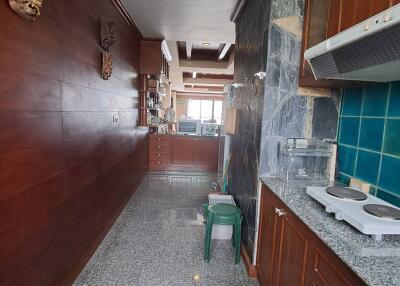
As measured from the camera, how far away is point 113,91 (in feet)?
8.70

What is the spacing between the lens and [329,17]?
1.35 metres

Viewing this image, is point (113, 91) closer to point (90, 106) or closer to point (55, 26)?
point (90, 106)

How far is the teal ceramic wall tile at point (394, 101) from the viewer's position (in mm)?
1296

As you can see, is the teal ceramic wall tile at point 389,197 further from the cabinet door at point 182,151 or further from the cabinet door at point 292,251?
the cabinet door at point 182,151

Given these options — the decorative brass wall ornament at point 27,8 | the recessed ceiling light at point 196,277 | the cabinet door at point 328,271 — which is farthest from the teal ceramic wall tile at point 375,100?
the decorative brass wall ornament at point 27,8

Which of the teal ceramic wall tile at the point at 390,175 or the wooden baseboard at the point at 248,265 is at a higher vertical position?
the teal ceramic wall tile at the point at 390,175

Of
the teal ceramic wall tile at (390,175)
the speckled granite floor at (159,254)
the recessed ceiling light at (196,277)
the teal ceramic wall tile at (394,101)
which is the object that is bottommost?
the recessed ceiling light at (196,277)

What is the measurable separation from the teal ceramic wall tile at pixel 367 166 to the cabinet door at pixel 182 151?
365 cm

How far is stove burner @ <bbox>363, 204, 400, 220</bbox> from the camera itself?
98cm

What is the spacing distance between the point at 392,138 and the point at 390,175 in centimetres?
20

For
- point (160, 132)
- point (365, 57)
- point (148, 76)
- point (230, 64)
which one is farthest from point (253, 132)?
point (230, 64)

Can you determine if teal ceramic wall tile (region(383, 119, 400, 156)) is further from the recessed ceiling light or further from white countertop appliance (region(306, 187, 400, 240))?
the recessed ceiling light

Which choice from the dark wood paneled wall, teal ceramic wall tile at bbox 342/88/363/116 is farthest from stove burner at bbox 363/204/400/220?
the dark wood paneled wall

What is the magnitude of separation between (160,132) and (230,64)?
7.26 ft
